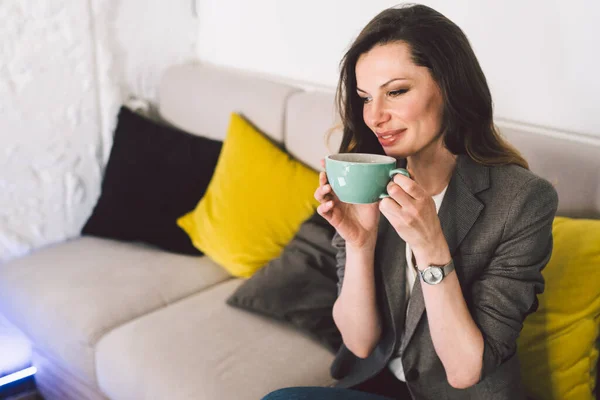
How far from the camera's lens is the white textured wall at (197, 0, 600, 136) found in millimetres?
1497

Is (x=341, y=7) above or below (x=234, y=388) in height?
above

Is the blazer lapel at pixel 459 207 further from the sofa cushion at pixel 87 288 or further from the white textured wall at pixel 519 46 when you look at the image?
the sofa cushion at pixel 87 288

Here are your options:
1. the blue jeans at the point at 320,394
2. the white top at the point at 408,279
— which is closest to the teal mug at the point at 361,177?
the white top at the point at 408,279

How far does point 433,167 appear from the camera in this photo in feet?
3.89

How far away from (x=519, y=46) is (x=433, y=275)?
88 cm

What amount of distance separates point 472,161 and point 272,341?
0.72 meters

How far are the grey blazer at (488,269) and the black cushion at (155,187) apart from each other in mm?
1073

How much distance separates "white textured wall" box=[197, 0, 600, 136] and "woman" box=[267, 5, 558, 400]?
49 centimetres

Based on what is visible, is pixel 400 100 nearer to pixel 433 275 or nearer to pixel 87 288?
pixel 433 275

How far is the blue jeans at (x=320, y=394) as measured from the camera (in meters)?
1.20

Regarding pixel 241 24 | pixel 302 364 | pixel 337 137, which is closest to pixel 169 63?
pixel 241 24

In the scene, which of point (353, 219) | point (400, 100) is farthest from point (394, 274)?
point (400, 100)

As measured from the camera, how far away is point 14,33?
2.05 metres

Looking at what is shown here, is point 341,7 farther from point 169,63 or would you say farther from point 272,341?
point 272,341
